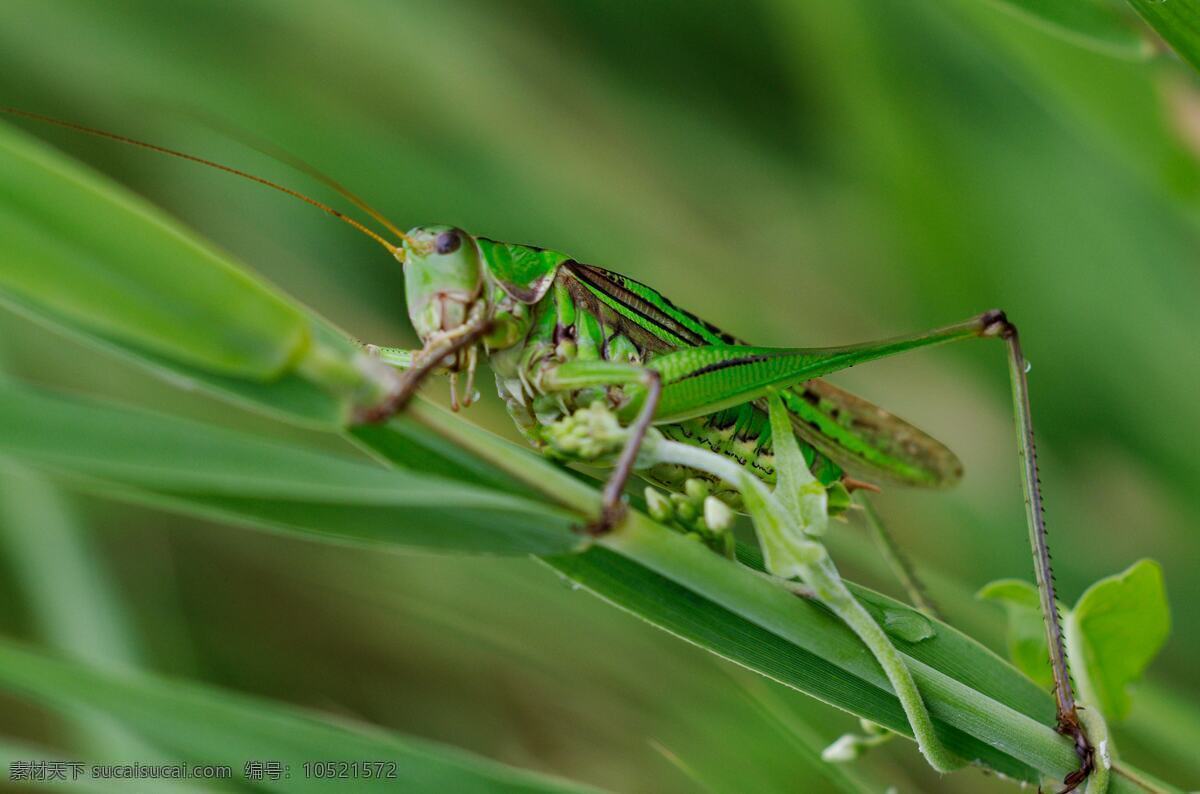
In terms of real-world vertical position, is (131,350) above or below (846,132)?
below

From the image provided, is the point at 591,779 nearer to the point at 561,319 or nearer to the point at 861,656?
the point at 561,319

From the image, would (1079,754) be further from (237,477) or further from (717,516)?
(237,477)

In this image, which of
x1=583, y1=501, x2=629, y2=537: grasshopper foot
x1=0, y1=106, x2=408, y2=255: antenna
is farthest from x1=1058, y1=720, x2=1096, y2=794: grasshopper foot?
x1=0, y1=106, x2=408, y2=255: antenna

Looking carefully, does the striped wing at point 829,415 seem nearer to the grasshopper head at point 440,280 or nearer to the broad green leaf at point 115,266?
the grasshopper head at point 440,280

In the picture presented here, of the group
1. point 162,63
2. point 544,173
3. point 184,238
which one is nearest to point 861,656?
point 184,238

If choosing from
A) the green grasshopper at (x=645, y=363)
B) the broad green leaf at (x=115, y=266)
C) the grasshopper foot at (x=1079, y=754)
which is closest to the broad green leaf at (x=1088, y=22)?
the green grasshopper at (x=645, y=363)

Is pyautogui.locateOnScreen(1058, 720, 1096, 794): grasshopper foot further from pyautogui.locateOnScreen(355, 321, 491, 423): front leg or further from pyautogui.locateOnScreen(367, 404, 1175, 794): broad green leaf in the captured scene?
pyautogui.locateOnScreen(355, 321, 491, 423): front leg

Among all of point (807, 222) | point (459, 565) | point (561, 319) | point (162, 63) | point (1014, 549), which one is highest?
point (162, 63)

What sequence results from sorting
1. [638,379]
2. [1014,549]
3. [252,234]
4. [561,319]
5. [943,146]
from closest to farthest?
[638,379] < [561,319] < [1014,549] < [943,146] < [252,234]
